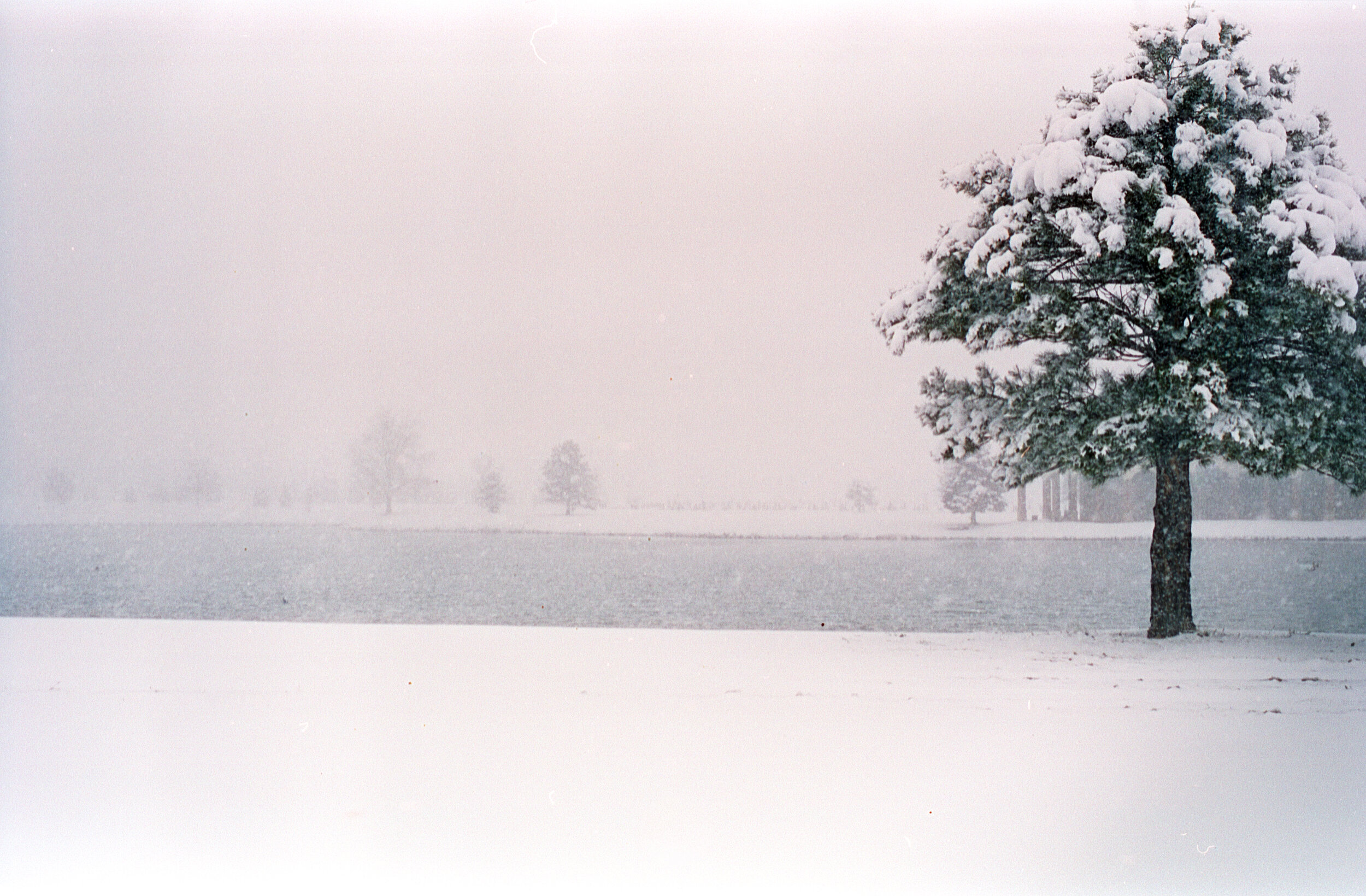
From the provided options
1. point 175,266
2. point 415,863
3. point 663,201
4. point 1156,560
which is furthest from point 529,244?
point 415,863

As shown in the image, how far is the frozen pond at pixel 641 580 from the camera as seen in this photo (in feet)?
37.8

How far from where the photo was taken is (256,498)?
51.3 feet

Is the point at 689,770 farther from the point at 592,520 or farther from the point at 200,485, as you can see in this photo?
the point at 200,485

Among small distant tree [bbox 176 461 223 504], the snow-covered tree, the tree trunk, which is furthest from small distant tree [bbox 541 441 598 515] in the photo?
the tree trunk

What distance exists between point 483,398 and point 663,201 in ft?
18.4

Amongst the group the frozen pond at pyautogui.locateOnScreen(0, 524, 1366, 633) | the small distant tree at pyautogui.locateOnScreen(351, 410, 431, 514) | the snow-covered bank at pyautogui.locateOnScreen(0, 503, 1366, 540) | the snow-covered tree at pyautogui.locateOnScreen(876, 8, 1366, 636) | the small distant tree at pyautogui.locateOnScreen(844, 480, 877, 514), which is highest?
A: the snow-covered tree at pyautogui.locateOnScreen(876, 8, 1366, 636)

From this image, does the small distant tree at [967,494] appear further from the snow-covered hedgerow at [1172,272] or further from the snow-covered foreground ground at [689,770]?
the snow-covered foreground ground at [689,770]

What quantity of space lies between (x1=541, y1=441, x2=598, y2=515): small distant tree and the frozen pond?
1575 millimetres

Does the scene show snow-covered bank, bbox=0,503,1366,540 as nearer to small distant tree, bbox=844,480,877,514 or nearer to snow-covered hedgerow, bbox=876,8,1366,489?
small distant tree, bbox=844,480,877,514

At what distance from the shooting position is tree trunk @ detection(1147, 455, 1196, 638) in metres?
8.52

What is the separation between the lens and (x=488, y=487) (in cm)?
1667

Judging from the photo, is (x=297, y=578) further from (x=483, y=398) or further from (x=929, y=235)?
(x=929, y=235)

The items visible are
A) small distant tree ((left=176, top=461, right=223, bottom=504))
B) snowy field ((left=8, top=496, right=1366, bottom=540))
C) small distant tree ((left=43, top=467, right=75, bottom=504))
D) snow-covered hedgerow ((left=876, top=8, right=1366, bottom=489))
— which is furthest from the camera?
small distant tree ((left=176, top=461, right=223, bottom=504))

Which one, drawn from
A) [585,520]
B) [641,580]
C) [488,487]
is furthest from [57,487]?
[641,580]
